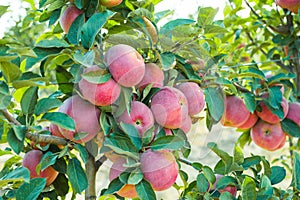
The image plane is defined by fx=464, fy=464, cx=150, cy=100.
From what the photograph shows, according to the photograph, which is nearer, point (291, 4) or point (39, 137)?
point (39, 137)

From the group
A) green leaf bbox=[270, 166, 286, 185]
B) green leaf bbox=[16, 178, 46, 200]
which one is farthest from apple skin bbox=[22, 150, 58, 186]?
green leaf bbox=[270, 166, 286, 185]

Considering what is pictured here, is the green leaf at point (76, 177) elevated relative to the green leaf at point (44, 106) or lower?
lower

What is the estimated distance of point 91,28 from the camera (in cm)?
76

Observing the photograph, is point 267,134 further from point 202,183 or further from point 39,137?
point 39,137

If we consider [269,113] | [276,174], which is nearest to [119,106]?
[276,174]

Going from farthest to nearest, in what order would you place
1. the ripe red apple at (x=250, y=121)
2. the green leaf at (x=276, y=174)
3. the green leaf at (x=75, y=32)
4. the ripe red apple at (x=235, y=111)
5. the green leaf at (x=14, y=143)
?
the ripe red apple at (x=250, y=121), the ripe red apple at (x=235, y=111), the green leaf at (x=276, y=174), the green leaf at (x=75, y=32), the green leaf at (x=14, y=143)

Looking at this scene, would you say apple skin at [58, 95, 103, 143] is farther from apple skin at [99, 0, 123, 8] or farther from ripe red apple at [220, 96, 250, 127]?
ripe red apple at [220, 96, 250, 127]

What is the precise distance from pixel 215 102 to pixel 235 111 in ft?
0.89

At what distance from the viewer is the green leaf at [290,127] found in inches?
48.9

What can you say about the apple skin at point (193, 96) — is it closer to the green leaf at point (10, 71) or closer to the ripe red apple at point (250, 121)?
the green leaf at point (10, 71)

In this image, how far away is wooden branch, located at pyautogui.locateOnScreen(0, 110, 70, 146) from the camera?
28.7 inches

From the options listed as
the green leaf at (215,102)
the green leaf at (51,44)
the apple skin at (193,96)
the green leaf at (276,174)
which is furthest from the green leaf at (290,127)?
the green leaf at (51,44)

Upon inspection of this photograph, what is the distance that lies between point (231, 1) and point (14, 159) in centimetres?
95

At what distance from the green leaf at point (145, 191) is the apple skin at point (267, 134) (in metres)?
0.60
